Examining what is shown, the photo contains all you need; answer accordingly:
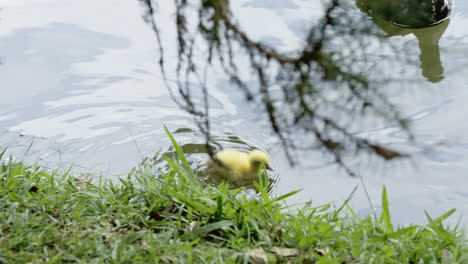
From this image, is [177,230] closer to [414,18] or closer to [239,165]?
[239,165]

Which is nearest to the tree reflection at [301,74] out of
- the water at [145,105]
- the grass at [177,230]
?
the water at [145,105]

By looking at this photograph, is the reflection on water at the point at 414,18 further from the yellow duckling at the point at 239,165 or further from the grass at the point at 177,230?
the grass at the point at 177,230

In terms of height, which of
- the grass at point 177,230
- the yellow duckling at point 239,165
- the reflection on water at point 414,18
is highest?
the reflection on water at point 414,18

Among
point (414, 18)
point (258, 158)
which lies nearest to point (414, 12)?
point (414, 18)

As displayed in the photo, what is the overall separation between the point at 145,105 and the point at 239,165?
2.69 feet

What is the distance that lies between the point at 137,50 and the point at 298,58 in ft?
3.59

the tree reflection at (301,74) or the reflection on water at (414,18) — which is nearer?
the tree reflection at (301,74)

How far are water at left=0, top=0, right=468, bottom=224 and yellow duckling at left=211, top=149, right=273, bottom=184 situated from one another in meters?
0.14

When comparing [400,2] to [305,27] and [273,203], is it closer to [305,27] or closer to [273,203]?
[305,27]

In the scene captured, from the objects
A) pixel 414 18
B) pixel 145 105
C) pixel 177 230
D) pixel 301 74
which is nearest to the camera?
pixel 177 230

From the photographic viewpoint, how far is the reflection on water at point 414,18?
4656 millimetres

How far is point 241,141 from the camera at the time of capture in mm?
3670

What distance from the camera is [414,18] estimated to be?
4.77 meters

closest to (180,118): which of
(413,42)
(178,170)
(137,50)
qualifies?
(137,50)
